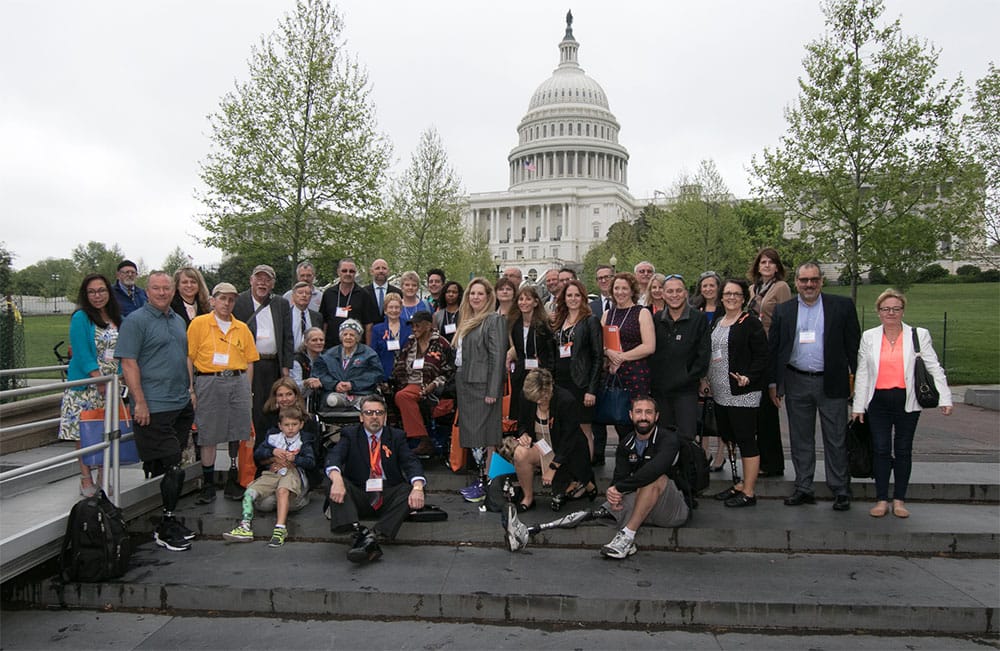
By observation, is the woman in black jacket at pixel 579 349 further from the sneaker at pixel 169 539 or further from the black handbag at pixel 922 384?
the sneaker at pixel 169 539

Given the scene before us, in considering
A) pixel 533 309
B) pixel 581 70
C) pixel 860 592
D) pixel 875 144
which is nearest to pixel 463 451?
pixel 533 309

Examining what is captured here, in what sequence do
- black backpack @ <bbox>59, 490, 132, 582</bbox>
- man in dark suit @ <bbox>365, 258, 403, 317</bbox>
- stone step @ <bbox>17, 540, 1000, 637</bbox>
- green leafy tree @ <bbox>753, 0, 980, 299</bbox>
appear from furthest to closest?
green leafy tree @ <bbox>753, 0, 980, 299</bbox> < man in dark suit @ <bbox>365, 258, 403, 317</bbox> < black backpack @ <bbox>59, 490, 132, 582</bbox> < stone step @ <bbox>17, 540, 1000, 637</bbox>

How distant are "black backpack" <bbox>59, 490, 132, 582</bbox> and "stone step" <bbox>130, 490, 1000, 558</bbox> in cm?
96

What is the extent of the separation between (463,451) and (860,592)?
12.9 ft

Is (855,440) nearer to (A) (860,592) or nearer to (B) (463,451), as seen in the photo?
(A) (860,592)

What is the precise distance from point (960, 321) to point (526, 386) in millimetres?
36000

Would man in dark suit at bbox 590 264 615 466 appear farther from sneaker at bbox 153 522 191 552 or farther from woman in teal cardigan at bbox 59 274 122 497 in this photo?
woman in teal cardigan at bbox 59 274 122 497

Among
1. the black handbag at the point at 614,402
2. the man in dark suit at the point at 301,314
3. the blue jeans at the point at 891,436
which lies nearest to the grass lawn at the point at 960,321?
the blue jeans at the point at 891,436

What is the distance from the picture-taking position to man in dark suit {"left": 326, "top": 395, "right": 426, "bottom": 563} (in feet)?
19.2

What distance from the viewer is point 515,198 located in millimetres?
115625

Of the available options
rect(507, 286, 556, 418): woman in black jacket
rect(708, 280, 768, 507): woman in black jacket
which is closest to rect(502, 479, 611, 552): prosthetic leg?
Result: rect(507, 286, 556, 418): woman in black jacket

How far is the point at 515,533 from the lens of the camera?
580cm

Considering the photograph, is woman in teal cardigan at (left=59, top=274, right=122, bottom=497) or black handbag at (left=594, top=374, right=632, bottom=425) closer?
woman in teal cardigan at (left=59, top=274, right=122, bottom=497)

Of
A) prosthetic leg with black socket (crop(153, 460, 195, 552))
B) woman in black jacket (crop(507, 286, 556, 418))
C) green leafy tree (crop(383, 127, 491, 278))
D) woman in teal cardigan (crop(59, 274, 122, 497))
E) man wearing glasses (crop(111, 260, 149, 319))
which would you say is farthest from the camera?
green leafy tree (crop(383, 127, 491, 278))
